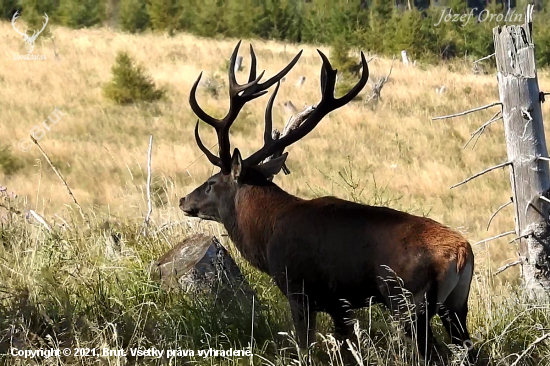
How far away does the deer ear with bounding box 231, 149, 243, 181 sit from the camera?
4863 millimetres

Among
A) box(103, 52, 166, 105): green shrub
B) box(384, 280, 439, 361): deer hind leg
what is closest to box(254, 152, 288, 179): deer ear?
box(384, 280, 439, 361): deer hind leg

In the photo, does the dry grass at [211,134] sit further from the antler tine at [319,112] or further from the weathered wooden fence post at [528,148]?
the antler tine at [319,112]

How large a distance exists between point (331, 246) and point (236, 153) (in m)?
1.15

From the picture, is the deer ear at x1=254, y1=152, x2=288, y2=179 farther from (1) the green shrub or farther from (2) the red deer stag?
(1) the green shrub

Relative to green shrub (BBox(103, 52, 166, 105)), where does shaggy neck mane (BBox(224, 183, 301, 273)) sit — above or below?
below

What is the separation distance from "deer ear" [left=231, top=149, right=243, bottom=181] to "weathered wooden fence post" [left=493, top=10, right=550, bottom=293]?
6.34 feet

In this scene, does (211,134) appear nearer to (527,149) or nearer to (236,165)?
(236,165)

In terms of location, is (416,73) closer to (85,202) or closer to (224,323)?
(85,202)

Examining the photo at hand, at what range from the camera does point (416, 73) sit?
29.8m

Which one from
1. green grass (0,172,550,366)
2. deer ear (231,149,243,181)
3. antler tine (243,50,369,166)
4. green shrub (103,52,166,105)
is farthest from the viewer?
green shrub (103,52,166,105)

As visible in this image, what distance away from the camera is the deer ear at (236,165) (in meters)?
4.86

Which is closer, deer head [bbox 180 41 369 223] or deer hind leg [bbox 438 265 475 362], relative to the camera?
deer hind leg [bbox 438 265 475 362]

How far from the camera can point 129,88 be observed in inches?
889

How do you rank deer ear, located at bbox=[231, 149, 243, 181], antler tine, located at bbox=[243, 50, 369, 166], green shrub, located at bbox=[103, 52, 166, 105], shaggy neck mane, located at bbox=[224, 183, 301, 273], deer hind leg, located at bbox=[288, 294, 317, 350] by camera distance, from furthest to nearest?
green shrub, located at bbox=[103, 52, 166, 105]
antler tine, located at bbox=[243, 50, 369, 166]
deer ear, located at bbox=[231, 149, 243, 181]
shaggy neck mane, located at bbox=[224, 183, 301, 273]
deer hind leg, located at bbox=[288, 294, 317, 350]
